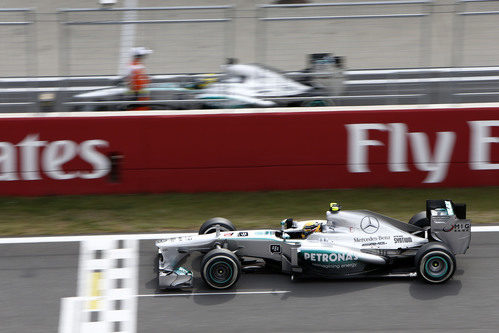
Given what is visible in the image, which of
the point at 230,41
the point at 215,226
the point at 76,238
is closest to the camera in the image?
the point at 215,226

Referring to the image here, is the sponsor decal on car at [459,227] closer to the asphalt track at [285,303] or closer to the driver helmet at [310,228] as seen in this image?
the asphalt track at [285,303]

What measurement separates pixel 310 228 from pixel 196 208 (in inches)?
111


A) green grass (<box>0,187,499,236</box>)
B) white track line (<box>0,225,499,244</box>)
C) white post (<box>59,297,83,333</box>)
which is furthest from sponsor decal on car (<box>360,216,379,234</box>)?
white post (<box>59,297,83,333</box>)

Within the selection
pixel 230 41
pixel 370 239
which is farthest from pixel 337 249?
pixel 230 41

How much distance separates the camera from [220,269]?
8.55 metres

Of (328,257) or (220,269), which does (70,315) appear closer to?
(220,269)

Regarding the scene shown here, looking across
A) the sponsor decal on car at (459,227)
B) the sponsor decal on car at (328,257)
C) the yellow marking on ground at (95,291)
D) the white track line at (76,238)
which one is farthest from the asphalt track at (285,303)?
the white track line at (76,238)

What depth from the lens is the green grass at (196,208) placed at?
1084cm

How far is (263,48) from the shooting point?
11680mm

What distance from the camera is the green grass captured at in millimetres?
10836

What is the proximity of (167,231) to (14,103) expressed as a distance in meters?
3.41

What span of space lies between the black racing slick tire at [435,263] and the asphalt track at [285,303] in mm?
127

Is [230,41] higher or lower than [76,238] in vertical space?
higher

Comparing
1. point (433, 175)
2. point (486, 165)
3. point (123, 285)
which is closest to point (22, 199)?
point (123, 285)
